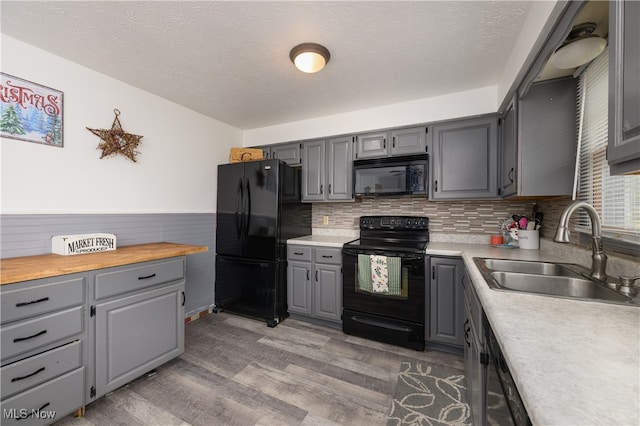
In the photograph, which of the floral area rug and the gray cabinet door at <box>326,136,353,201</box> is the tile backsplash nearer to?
the gray cabinet door at <box>326,136,353,201</box>

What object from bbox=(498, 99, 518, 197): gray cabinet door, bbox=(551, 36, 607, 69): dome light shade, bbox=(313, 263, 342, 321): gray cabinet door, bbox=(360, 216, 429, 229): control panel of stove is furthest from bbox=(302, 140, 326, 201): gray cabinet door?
bbox=(551, 36, 607, 69): dome light shade

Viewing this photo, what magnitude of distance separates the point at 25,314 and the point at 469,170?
326 cm

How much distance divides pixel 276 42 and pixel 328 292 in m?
2.27

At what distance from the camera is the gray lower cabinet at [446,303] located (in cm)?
216

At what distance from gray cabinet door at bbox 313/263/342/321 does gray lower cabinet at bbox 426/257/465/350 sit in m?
0.87

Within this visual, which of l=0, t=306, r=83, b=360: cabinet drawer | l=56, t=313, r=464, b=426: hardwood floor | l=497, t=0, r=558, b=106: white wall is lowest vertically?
l=56, t=313, r=464, b=426: hardwood floor

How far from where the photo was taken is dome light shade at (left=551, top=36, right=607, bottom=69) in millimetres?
1233

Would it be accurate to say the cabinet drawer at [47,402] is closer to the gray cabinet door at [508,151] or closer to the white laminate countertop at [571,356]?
the white laminate countertop at [571,356]

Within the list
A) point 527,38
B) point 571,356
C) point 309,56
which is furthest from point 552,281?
point 309,56

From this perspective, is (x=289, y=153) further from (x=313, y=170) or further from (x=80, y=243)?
(x=80, y=243)

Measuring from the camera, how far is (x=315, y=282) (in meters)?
2.76

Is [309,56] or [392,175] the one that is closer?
[309,56]

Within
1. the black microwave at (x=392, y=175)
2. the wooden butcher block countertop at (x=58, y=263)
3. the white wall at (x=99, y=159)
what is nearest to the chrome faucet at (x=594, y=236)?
the black microwave at (x=392, y=175)

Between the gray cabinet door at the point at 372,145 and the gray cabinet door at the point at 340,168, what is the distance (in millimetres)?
106
